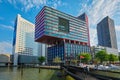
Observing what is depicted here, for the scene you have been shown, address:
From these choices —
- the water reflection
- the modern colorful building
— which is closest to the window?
the modern colorful building

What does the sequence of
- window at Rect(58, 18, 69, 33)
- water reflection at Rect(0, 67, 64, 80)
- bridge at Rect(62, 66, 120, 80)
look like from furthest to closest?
window at Rect(58, 18, 69, 33)
water reflection at Rect(0, 67, 64, 80)
bridge at Rect(62, 66, 120, 80)

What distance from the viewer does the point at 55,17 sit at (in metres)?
134

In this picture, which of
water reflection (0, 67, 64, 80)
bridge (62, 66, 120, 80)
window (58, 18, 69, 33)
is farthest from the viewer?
window (58, 18, 69, 33)

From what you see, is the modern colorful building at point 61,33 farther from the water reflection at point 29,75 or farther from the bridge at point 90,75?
the bridge at point 90,75

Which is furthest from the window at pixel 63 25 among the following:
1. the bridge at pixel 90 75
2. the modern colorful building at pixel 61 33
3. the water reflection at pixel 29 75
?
the bridge at pixel 90 75

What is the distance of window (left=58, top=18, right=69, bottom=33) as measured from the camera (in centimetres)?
13735

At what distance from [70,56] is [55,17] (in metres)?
43.3

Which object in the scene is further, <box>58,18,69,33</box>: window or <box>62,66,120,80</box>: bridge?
<box>58,18,69,33</box>: window

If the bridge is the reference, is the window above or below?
above

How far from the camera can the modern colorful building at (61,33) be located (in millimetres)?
126188

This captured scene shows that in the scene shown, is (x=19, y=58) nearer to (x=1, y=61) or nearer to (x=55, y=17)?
(x=1, y=61)

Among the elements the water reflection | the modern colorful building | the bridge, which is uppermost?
the modern colorful building

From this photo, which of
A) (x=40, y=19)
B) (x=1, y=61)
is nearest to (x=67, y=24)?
(x=40, y=19)

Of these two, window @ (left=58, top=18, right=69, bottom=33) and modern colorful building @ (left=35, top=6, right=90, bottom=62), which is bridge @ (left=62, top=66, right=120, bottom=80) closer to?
modern colorful building @ (left=35, top=6, right=90, bottom=62)
